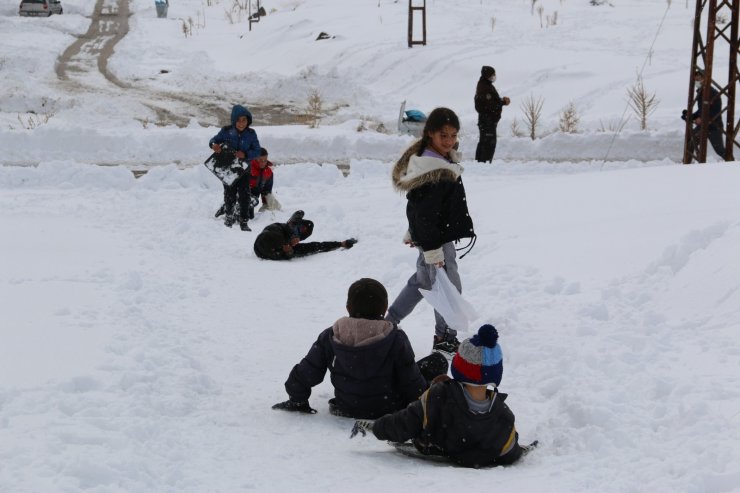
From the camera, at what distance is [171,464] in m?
4.14

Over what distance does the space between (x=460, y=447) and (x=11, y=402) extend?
86.3 inches

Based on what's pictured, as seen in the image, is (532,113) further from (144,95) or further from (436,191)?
(436,191)

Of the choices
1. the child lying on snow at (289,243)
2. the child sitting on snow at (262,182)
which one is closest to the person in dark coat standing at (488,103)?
the child sitting on snow at (262,182)

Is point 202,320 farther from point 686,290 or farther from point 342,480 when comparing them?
point 686,290

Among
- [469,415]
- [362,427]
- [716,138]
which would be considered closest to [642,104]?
[716,138]

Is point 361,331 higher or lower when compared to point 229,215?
higher

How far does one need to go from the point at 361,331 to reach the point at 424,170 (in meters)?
1.23

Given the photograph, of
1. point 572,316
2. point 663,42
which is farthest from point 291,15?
point 572,316

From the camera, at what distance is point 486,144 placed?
1428 centimetres

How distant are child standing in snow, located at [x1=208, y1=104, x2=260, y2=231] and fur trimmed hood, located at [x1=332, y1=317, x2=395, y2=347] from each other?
216 inches

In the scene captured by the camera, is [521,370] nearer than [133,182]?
Yes

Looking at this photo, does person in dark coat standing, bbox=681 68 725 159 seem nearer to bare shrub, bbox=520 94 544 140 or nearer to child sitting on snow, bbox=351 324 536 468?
bare shrub, bbox=520 94 544 140

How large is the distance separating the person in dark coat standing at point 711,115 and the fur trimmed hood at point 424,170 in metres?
8.08

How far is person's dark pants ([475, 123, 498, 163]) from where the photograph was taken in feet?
46.3
